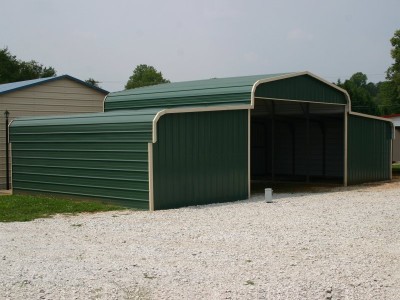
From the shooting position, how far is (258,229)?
10.8m

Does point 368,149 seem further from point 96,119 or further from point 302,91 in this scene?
point 96,119

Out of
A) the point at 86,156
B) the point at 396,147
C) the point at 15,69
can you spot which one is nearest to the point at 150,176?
the point at 86,156

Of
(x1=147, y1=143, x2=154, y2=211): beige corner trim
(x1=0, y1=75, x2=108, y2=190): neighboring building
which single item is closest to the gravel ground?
(x1=147, y1=143, x2=154, y2=211): beige corner trim

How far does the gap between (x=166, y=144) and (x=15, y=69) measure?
4525 centimetres

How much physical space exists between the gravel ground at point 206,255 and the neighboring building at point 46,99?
8.09 meters

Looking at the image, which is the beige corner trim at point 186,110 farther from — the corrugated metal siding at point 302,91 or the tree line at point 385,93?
the tree line at point 385,93

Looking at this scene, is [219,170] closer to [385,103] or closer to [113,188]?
[113,188]

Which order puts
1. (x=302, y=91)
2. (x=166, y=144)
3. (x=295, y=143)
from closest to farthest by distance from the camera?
(x=166, y=144) < (x=302, y=91) < (x=295, y=143)

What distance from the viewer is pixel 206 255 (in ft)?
28.0

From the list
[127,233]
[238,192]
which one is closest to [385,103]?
[238,192]

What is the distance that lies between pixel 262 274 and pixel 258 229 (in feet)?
11.2

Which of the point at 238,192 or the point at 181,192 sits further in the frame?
the point at 238,192

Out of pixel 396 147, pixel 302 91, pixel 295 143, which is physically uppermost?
pixel 302 91

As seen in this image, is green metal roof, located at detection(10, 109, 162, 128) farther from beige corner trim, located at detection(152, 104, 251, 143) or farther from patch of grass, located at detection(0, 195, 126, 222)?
patch of grass, located at detection(0, 195, 126, 222)
